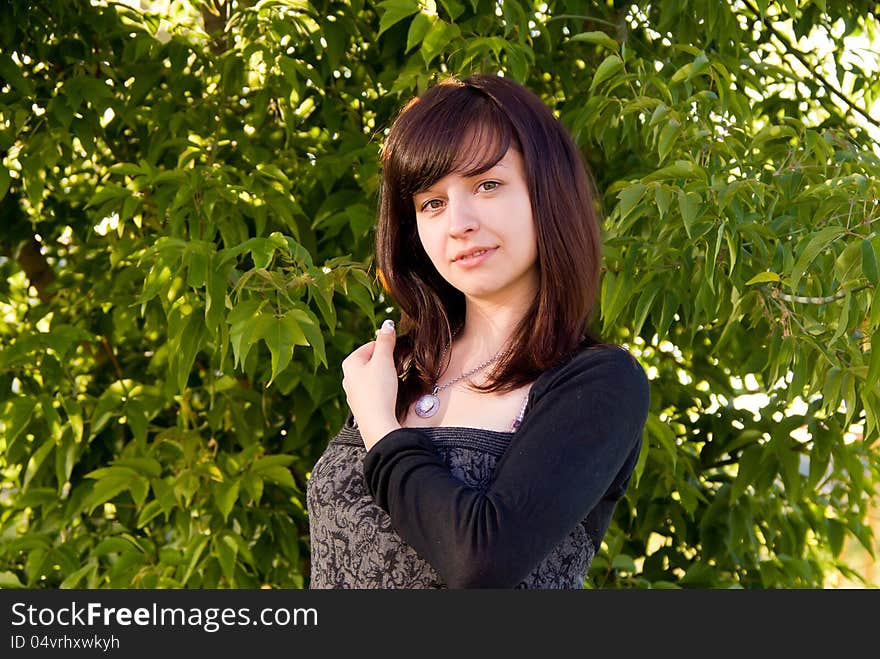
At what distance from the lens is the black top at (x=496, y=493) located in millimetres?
1018

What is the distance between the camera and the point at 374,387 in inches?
46.7

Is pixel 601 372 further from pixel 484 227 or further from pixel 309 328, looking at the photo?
pixel 309 328

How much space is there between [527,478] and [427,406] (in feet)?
0.74

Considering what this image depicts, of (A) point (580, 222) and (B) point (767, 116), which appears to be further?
(B) point (767, 116)

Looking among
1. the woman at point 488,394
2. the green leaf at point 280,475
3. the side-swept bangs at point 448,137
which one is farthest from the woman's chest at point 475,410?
the green leaf at point 280,475

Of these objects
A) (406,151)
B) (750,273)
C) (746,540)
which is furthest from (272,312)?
(746,540)

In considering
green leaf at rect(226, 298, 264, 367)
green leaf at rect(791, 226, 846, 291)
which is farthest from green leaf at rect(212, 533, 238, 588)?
green leaf at rect(791, 226, 846, 291)

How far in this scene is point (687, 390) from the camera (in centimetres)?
233

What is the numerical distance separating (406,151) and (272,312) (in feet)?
1.21

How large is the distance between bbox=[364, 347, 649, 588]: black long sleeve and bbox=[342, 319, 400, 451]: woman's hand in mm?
39

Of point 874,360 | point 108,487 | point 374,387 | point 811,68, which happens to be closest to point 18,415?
point 108,487

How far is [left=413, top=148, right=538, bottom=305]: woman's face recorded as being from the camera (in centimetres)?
115

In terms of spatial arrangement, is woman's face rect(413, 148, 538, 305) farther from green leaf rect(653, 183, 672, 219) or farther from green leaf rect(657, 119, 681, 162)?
green leaf rect(657, 119, 681, 162)

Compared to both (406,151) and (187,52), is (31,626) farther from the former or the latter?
(187,52)
